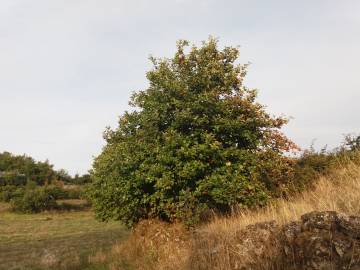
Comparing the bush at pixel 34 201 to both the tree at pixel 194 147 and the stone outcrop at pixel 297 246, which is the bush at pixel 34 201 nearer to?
the tree at pixel 194 147

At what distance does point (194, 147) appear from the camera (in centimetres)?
1697

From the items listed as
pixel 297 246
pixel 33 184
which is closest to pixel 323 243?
pixel 297 246

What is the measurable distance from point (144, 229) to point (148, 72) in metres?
7.65

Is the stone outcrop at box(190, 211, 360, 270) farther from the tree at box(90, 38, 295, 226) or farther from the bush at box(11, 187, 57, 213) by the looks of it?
the bush at box(11, 187, 57, 213)

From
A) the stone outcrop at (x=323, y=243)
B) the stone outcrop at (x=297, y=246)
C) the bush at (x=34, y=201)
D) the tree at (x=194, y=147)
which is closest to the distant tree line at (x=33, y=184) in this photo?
the bush at (x=34, y=201)

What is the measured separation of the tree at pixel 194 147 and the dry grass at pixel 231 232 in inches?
55.7

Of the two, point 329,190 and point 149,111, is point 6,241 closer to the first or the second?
point 149,111

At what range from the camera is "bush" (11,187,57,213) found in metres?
73.6

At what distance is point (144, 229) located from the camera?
20578mm

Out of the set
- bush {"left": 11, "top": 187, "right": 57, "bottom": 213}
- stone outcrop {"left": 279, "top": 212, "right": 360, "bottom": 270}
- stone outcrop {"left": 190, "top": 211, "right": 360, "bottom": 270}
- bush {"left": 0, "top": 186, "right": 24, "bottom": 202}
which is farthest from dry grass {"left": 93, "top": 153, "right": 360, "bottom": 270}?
bush {"left": 0, "top": 186, "right": 24, "bottom": 202}

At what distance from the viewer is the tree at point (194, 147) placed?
16969 millimetres

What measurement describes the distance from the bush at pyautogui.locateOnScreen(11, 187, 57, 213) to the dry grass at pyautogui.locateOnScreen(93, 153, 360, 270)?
59.5 m

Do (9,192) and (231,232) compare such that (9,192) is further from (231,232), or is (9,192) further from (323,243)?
(323,243)

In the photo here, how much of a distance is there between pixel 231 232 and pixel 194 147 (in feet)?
18.1
